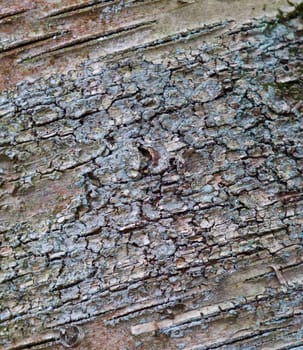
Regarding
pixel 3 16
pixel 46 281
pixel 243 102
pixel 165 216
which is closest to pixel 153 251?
pixel 165 216

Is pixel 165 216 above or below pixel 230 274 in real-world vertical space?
above

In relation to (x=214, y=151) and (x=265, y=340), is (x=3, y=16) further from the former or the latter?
(x=265, y=340)

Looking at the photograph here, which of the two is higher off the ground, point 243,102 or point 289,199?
point 243,102

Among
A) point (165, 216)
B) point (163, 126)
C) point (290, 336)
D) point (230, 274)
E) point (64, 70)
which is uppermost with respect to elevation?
point (64, 70)

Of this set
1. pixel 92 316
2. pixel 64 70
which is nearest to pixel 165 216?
pixel 92 316

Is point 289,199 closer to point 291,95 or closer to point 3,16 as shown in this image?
point 291,95

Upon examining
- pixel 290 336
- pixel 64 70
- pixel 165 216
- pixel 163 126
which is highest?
pixel 64 70
